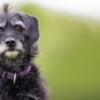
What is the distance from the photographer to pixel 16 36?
12.3 meters

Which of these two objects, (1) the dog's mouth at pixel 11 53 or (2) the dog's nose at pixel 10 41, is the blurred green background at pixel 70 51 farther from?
(2) the dog's nose at pixel 10 41

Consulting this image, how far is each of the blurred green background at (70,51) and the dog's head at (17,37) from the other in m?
8.16

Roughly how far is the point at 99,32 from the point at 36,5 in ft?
5.54

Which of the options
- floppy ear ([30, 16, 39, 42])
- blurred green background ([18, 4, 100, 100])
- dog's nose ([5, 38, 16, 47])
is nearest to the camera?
dog's nose ([5, 38, 16, 47])

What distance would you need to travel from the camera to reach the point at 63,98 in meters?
20.2

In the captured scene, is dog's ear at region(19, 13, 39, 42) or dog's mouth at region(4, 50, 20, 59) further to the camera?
dog's ear at region(19, 13, 39, 42)

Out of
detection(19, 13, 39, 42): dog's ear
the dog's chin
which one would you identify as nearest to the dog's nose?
the dog's chin

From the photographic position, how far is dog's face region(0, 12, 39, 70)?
12219mm

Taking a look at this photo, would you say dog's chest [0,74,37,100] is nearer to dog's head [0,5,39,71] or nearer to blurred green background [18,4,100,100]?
dog's head [0,5,39,71]

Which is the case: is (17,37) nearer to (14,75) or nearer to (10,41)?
(10,41)

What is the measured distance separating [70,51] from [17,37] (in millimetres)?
10315

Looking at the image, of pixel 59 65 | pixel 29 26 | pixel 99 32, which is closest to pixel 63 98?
pixel 59 65

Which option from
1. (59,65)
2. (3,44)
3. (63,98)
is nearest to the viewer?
(3,44)

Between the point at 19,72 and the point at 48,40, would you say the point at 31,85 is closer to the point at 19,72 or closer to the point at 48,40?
the point at 19,72
